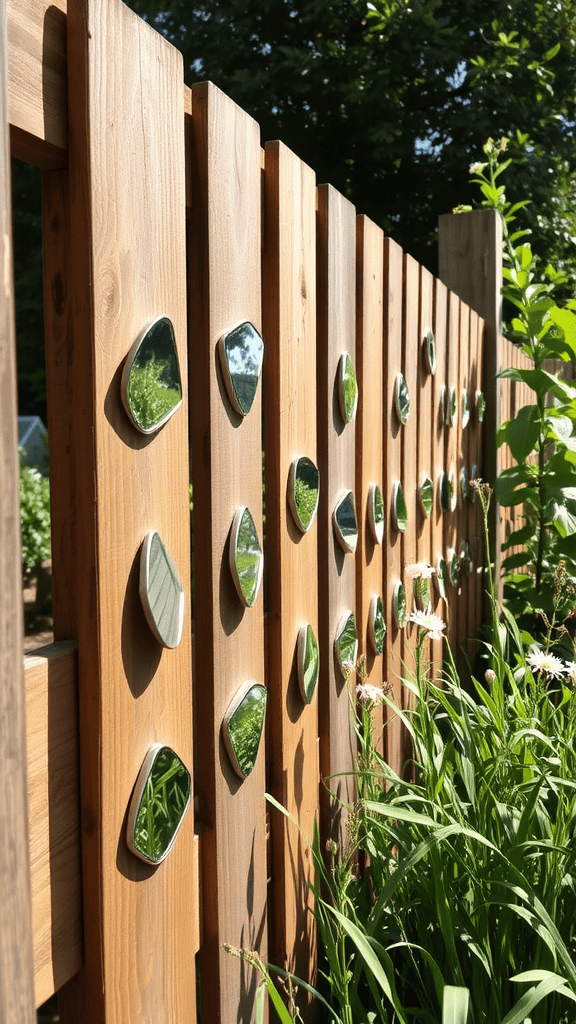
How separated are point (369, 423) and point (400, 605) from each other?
524 mm

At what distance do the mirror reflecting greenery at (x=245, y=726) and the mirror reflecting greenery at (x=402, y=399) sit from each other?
105 cm

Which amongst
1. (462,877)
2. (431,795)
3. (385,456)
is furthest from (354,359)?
(462,877)

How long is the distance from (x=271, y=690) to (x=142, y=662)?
449 millimetres

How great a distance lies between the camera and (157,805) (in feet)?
2.86

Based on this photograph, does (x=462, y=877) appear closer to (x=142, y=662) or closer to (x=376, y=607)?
(x=376, y=607)

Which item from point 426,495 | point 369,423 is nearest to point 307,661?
point 369,423

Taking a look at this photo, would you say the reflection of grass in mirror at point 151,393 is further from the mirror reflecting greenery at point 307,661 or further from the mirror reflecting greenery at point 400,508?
the mirror reflecting greenery at point 400,508

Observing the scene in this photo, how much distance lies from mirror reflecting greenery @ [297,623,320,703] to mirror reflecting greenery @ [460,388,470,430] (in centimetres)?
174

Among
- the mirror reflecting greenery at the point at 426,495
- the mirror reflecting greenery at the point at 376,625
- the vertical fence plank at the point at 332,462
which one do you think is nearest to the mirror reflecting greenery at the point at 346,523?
the vertical fence plank at the point at 332,462

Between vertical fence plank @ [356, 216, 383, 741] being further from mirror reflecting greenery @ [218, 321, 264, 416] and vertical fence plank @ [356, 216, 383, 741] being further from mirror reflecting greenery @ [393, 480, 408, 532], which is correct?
mirror reflecting greenery @ [218, 321, 264, 416]

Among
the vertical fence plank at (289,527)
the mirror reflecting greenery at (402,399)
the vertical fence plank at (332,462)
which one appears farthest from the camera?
the mirror reflecting greenery at (402,399)

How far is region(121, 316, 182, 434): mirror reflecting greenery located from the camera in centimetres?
81

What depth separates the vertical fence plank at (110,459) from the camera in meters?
0.77

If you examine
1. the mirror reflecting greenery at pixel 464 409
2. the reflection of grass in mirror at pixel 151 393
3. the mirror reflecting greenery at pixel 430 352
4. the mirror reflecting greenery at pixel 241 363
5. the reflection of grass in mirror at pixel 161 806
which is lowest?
the reflection of grass in mirror at pixel 161 806
